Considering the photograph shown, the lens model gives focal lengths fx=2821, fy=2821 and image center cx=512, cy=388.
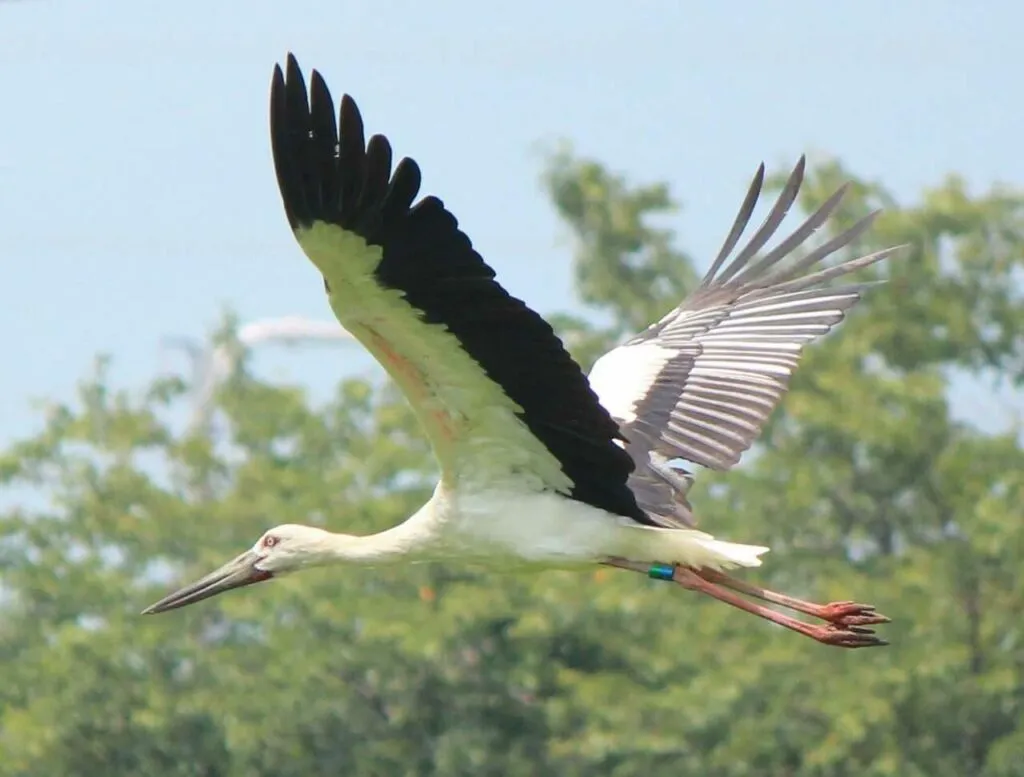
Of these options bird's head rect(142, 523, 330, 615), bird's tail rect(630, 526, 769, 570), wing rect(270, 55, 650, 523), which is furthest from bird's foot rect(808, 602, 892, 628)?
bird's head rect(142, 523, 330, 615)

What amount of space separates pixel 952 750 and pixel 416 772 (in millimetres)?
5642

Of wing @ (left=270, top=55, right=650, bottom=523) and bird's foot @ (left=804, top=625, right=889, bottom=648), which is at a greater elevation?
wing @ (left=270, top=55, right=650, bottom=523)

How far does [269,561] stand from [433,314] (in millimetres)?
2788

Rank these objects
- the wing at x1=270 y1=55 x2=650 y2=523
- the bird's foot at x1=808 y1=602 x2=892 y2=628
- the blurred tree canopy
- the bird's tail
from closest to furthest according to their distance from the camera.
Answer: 1. the wing at x1=270 y1=55 x2=650 y2=523
2. the bird's tail
3. the bird's foot at x1=808 y1=602 x2=892 y2=628
4. the blurred tree canopy

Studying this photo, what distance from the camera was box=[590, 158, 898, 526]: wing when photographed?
40.6 feet

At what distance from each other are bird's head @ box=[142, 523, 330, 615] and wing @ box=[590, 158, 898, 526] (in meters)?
1.45

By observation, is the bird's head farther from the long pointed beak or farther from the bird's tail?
the bird's tail

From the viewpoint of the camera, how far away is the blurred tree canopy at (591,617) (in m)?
29.1

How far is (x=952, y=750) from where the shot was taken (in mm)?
29375

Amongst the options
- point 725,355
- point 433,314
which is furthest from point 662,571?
point 433,314

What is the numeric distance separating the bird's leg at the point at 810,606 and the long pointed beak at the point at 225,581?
2.08 metres

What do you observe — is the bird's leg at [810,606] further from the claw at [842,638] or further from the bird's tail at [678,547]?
the bird's tail at [678,547]

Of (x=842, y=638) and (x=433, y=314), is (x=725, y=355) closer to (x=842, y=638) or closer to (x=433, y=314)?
(x=842, y=638)

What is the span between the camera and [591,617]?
1176 inches
